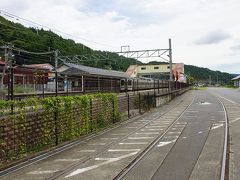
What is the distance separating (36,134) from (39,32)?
6538 centimetres

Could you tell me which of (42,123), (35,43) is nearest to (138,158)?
(42,123)

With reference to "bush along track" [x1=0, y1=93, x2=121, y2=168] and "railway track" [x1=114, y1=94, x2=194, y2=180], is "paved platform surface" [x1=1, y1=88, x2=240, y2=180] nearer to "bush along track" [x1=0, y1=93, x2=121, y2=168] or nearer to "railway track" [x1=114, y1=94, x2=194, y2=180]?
"railway track" [x1=114, y1=94, x2=194, y2=180]

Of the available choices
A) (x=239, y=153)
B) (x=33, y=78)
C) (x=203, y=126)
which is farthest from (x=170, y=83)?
(x=239, y=153)

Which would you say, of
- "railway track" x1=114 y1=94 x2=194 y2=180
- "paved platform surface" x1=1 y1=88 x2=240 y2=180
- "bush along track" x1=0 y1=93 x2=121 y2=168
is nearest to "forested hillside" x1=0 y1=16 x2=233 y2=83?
"bush along track" x1=0 y1=93 x2=121 y2=168

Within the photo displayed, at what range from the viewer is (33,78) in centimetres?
1470

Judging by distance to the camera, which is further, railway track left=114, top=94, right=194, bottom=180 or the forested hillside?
the forested hillside

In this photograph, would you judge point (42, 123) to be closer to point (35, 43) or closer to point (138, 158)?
point (138, 158)

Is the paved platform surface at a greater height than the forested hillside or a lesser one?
lesser

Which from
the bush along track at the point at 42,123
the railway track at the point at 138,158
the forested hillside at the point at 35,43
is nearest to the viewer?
the railway track at the point at 138,158

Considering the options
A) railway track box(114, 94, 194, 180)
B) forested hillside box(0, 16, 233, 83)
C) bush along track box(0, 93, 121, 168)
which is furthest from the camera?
forested hillside box(0, 16, 233, 83)

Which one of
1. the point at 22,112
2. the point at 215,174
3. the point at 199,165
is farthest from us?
the point at 22,112

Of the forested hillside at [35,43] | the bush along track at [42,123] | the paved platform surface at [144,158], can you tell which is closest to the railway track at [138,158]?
the paved platform surface at [144,158]

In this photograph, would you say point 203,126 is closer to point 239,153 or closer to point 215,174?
point 239,153

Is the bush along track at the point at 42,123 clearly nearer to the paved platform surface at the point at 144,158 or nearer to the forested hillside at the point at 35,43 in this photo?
the paved platform surface at the point at 144,158
